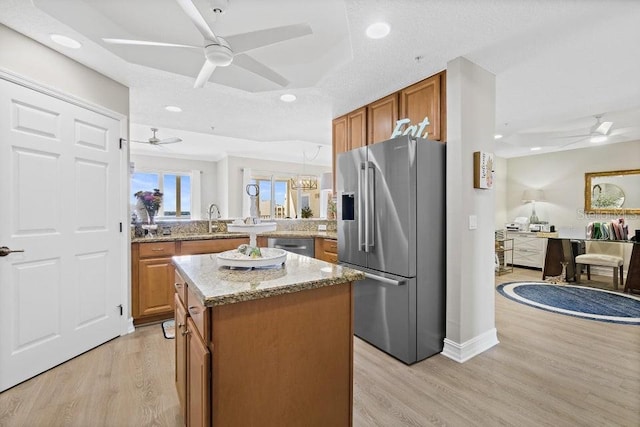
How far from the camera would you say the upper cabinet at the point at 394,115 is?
267 cm

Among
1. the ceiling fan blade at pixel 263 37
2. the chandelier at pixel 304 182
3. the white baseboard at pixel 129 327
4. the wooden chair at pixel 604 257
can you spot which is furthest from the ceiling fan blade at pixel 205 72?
the wooden chair at pixel 604 257

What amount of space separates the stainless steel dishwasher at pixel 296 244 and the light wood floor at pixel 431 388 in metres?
1.58

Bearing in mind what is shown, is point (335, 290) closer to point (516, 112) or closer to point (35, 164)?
point (35, 164)

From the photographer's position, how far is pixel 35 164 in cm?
231

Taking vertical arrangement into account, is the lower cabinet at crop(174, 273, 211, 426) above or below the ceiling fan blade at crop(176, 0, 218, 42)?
below

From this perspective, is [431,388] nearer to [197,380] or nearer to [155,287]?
[197,380]

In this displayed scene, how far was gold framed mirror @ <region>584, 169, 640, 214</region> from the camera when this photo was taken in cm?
529

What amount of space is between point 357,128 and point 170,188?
5.94m

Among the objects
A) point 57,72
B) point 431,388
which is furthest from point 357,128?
point 57,72

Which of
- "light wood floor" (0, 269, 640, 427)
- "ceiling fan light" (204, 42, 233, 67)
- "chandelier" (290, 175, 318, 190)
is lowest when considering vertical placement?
"light wood floor" (0, 269, 640, 427)

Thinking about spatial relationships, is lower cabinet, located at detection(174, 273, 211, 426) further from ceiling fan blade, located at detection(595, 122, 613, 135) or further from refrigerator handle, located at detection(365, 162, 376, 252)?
ceiling fan blade, located at detection(595, 122, 613, 135)

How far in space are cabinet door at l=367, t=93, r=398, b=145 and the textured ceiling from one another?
90 millimetres

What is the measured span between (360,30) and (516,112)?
9.70 ft

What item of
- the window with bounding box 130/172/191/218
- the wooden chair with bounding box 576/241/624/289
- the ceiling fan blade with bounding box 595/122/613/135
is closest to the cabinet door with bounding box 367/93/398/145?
the ceiling fan blade with bounding box 595/122/613/135
